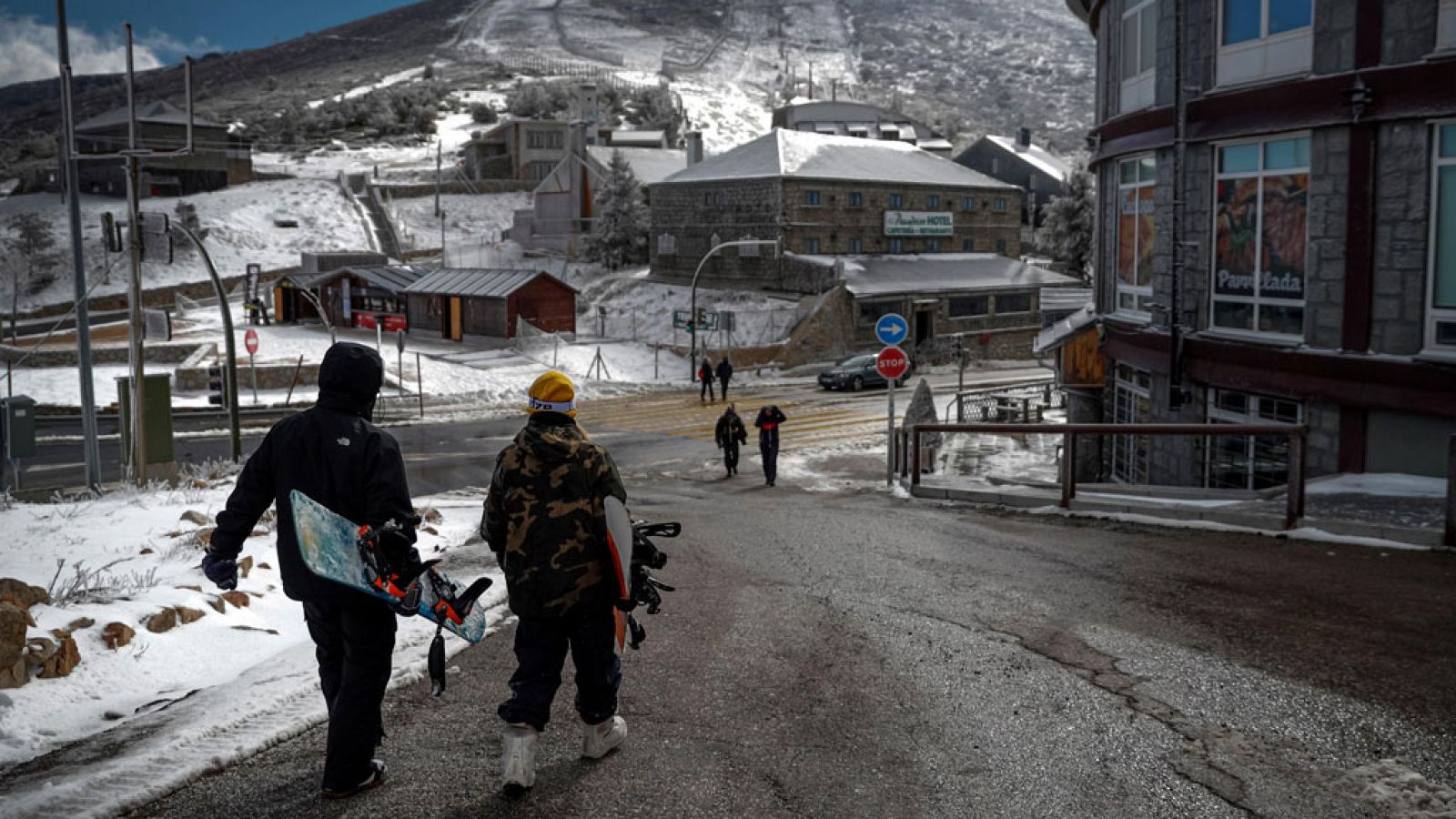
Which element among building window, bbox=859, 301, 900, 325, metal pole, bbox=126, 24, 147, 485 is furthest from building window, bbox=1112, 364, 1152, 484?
building window, bbox=859, 301, 900, 325

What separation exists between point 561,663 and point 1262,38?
13.0 m

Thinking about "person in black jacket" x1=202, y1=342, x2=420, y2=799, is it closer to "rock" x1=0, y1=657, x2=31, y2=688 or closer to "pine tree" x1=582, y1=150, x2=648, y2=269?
"rock" x1=0, y1=657, x2=31, y2=688

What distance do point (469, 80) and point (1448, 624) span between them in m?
158

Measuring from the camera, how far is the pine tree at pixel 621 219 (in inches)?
2608

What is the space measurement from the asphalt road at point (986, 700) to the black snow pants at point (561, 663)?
0.30m

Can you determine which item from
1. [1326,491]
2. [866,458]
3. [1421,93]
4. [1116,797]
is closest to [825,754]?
[1116,797]

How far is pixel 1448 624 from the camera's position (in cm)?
698

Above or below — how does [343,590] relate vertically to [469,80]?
below

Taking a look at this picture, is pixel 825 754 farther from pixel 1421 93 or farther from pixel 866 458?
pixel 866 458

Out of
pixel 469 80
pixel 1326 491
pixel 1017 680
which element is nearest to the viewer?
pixel 1017 680

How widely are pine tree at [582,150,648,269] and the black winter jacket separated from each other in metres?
62.3

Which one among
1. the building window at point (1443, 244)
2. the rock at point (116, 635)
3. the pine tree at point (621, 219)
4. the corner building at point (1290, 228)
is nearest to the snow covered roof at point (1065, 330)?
the corner building at point (1290, 228)

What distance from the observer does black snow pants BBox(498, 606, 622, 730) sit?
16.6 ft

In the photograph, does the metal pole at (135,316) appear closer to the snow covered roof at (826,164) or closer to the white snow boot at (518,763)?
the white snow boot at (518,763)
